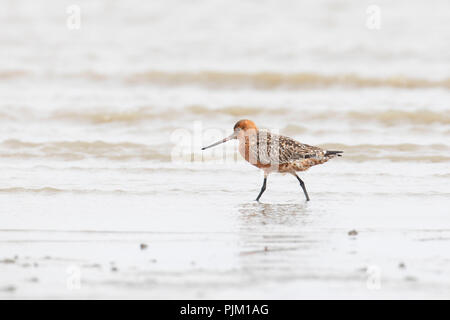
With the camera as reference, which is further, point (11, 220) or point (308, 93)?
point (308, 93)

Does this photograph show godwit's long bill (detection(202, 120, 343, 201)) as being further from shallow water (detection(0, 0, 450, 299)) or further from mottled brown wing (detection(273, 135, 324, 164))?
shallow water (detection(0, 0, 450, 299))

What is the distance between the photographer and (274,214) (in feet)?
23.5

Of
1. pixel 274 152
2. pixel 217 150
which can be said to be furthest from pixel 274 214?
pixel 217 150

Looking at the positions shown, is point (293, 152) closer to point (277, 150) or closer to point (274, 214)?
point (277, 150)

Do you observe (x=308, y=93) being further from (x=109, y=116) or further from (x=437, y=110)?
(x=109, y=116)

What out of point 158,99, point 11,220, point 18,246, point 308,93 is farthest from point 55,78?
point 18,246

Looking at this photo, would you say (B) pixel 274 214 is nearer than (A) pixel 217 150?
Yes

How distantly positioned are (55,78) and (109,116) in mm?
3065

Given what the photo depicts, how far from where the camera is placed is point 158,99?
43.8ft

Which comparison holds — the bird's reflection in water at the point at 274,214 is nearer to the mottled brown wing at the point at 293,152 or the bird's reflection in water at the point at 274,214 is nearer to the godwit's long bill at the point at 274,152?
the godwit's long bill at the point at 274,152

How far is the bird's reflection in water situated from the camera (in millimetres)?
6766

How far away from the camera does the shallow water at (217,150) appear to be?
5207 mm

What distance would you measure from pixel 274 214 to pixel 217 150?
330 cm
